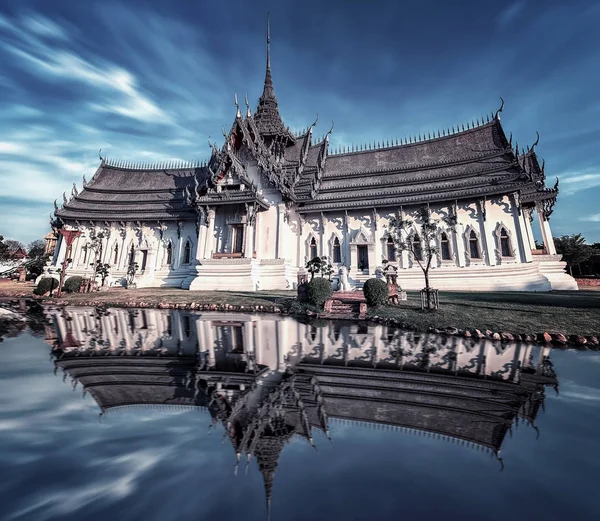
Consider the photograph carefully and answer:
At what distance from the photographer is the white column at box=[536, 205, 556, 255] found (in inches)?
808

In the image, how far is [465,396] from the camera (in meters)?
4.12

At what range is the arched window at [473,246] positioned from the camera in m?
20.9

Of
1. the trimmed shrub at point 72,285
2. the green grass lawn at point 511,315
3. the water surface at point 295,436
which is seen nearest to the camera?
the water surface at point 295,436

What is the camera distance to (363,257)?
76.9 feet

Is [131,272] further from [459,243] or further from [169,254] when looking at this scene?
[459,243]

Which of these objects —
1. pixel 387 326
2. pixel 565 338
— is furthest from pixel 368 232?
pixel 565 338

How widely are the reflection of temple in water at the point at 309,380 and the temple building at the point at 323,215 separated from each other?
14013 mm

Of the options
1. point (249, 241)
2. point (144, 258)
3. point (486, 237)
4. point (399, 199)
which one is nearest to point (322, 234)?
point (249, 241)

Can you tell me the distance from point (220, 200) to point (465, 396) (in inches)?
850

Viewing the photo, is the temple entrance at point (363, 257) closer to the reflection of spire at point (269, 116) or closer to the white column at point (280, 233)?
the white column at point (280, 233)

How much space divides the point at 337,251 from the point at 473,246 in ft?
30.7

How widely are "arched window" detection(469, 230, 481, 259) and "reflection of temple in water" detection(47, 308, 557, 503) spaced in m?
15.0

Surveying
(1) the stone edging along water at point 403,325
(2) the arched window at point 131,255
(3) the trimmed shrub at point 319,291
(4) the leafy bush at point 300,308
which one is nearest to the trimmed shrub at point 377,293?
(1) the stone edging along water at point 403,325

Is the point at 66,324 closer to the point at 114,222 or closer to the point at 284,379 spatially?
the point at 284,379
